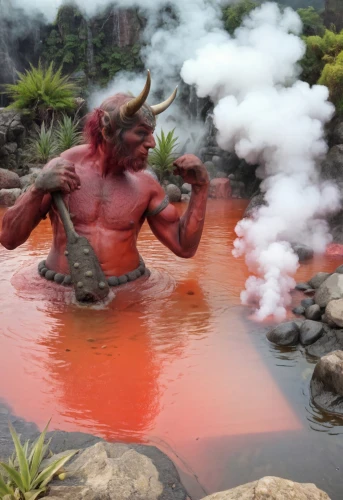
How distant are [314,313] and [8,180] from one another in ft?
23.4

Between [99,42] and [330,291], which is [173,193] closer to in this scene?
[330,291]

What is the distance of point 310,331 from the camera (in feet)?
10.4

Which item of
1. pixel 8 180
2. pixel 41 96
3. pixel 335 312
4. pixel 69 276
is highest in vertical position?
pixel 41 96

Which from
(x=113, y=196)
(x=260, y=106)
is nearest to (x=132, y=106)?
(x=113, y=196)

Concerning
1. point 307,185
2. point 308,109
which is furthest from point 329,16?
point 307,185

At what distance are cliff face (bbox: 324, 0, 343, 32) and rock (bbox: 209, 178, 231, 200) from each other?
4.98 meters

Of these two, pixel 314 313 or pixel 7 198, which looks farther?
pixel 7 198

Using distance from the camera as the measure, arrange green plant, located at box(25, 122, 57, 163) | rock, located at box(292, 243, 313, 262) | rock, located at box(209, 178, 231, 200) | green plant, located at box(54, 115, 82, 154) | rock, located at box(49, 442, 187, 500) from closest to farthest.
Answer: rock, located at box(49, 442, 187, 500), rock, located at box(292, 243, 313, 262), rock, located at box(209, 178, 231, 200), green plant, located at box(25, 122, 57, 163), green plant, located at box(54, 115, 82, 154)

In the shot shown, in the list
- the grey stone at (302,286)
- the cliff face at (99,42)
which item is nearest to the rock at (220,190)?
the grey stone at (302,286)

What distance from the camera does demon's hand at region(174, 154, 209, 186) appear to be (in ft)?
11.5

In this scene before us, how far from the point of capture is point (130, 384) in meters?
2.64

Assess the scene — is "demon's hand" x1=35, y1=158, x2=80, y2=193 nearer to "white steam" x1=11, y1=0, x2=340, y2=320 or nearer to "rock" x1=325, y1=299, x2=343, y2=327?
"white steam" x1=11, y1=0, x2=340, y2=320

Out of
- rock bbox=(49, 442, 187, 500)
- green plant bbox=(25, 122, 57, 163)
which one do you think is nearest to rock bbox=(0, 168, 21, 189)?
green plant bbox=(25, 122, 57, 163)

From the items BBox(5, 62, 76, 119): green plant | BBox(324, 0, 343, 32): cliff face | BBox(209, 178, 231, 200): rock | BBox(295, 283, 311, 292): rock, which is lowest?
BBox(209, 178, 231, 200): rock
